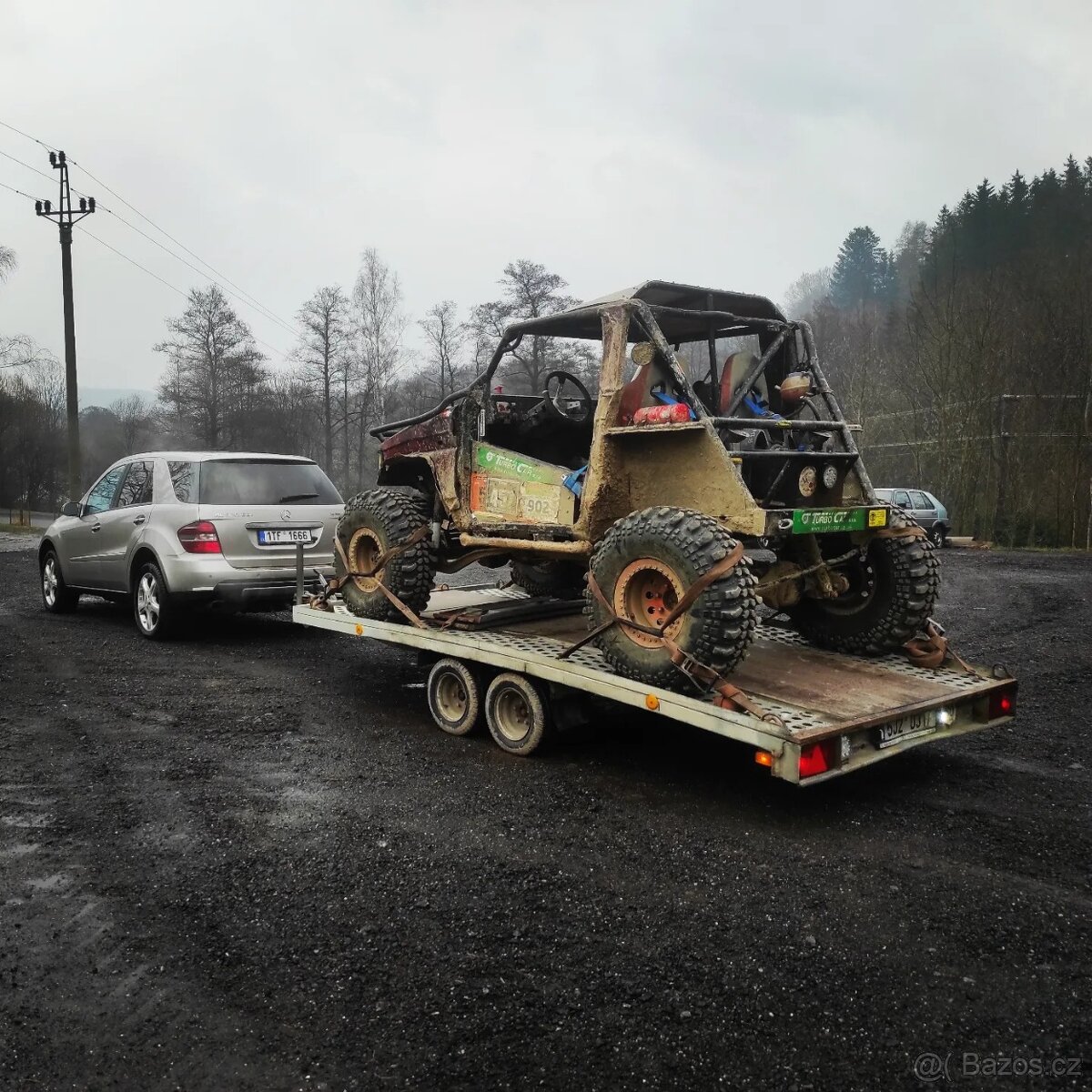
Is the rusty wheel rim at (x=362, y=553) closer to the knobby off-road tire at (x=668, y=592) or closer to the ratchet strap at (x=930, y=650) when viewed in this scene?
the knobby off-road tire at (x=668, y=592)

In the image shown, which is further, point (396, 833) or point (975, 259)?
point (975, 259)

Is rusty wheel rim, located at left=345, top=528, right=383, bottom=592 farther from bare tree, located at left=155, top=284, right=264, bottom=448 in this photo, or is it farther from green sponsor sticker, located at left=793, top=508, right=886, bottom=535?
bare tree, located at left=155, top=284, right=264, bottom=448

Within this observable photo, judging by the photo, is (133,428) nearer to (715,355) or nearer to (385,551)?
(385,551)

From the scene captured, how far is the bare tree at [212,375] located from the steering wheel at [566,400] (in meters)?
28.4

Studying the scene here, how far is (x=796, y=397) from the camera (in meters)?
5.53

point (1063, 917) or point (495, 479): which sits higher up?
point (495, 479)

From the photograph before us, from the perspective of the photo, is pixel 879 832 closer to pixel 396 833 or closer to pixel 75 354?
pixel 396 833

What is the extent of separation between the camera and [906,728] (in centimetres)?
434

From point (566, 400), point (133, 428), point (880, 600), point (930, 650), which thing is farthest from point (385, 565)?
point (133, 428)

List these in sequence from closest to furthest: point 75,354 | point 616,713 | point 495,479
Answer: point 616,713
point 495,479
point 75,354

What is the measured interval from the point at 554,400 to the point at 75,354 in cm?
2173

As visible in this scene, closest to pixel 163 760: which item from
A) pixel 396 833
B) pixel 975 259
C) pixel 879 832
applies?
pixel 396 833

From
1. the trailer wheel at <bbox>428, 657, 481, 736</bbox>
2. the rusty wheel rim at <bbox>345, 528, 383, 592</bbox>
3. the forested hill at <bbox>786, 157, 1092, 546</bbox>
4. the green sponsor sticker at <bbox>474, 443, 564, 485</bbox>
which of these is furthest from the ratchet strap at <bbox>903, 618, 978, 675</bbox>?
the forested hill at <bbox>786, 157, 1092, 546</bbox>

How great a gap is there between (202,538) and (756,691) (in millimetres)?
5147
